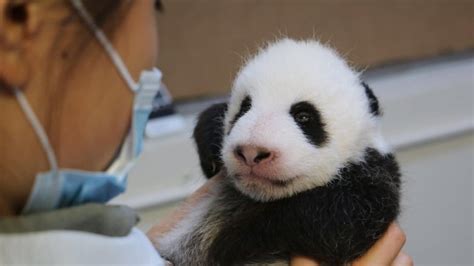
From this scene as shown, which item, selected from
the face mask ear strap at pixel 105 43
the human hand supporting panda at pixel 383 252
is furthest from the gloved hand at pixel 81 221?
the human hand supporting panda at pixel 383 252

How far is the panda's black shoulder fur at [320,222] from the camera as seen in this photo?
908mm

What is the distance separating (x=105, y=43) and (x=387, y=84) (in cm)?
142

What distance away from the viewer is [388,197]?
978mm

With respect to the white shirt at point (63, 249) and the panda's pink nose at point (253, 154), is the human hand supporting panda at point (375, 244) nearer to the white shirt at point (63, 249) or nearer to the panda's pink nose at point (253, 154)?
the panda's pink nose at point (253, 154)

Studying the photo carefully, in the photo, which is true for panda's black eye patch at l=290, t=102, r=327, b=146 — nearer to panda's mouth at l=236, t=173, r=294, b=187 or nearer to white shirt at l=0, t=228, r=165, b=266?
panda's mouth at l=236, t=173, r=294, b=187

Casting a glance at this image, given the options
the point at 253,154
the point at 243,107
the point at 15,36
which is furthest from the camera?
the point at 243,107

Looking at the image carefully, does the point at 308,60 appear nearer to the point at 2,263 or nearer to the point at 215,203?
the point at 215,203

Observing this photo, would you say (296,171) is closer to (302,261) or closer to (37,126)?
(302,261)

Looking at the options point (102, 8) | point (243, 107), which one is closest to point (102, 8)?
point (102, 8)

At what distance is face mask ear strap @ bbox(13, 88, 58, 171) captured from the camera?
706 mm

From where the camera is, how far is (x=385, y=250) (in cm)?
97

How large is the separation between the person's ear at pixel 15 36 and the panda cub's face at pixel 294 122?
33 centimetres

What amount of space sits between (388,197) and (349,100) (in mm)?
161

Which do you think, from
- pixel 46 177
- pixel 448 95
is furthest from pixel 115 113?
pixel 448 95
